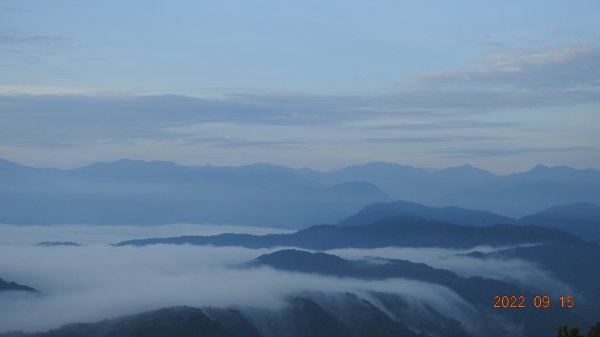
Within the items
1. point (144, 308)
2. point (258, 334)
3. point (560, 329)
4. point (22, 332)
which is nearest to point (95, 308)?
point (144, 308)

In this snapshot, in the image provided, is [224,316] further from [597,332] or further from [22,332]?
[597,332]

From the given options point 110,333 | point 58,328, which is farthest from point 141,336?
point 58,328

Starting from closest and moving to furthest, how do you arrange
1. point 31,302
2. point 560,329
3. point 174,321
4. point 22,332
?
point 560,329
point 22,332
point 174,321
point 31,302

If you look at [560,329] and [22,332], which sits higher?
[560,329]

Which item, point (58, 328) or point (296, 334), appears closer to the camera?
point (58, 328)

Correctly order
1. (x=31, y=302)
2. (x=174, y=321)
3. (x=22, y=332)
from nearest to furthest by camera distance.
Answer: (x=22, y=332), (x=174, y=321), (x=31, y=302)

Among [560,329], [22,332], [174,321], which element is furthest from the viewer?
[174,321]

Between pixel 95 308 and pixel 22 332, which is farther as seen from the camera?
pixel 95 308

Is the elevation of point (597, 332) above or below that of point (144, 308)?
above

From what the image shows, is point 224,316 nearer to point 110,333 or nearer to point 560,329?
point 110,333
